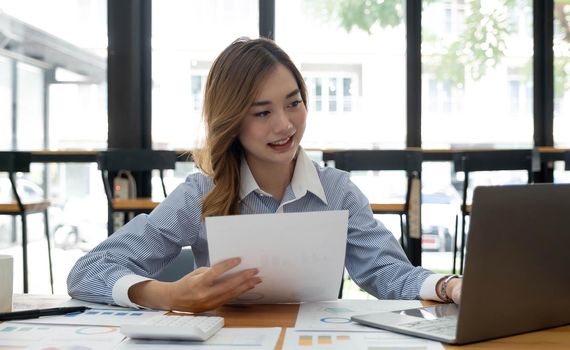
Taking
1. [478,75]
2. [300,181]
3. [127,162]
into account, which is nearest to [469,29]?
[478,75]

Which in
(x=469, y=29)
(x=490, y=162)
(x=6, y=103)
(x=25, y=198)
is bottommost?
(x=25, y=198)

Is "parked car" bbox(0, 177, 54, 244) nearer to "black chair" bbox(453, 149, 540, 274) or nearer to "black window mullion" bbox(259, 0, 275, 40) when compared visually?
"black window mullion" bbox(259, 0, 275, 40)

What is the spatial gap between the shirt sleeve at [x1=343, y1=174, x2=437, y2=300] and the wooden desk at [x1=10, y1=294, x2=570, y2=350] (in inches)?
11.6

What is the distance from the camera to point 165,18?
18.7 feet

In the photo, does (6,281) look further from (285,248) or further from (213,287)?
(285,248)

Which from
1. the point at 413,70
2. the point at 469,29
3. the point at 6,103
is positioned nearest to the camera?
the point at 6,103

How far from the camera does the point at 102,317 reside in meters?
1.22

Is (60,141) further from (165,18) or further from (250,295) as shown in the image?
(250,295)

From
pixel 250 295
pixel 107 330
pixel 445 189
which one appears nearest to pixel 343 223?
pixel 250 295

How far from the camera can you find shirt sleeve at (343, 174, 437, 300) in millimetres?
1528

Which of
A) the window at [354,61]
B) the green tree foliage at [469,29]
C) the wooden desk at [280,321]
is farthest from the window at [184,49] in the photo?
the wooden desk at [280,321]

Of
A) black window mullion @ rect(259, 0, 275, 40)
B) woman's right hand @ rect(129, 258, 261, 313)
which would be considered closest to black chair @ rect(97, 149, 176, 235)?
black window mullion @ rect(259, 0, 275, 40)

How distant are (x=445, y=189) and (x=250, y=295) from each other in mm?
4508

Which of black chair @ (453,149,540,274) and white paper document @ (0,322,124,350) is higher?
black chair @ (453,149,540,274)
